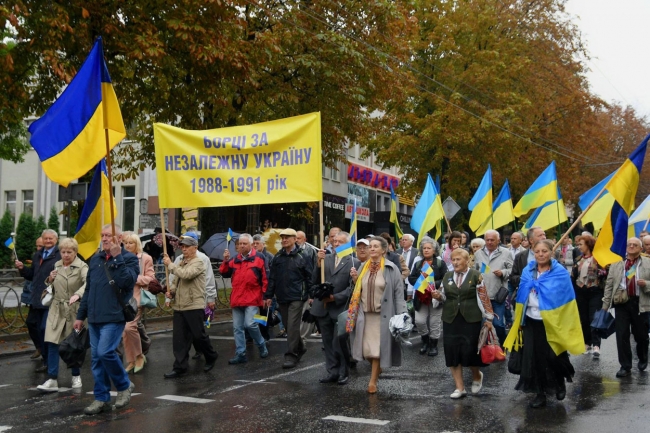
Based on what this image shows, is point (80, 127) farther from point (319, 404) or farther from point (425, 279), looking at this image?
point (425, 279)

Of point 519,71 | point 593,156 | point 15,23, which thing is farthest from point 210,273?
point 593,156

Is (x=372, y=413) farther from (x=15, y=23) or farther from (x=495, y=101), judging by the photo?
(x=495, y=101)

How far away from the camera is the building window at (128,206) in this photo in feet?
126

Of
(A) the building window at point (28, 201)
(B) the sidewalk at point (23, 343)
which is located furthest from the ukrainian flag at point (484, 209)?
(A) the building window at point (28, 201)

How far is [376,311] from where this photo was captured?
30.3 ft

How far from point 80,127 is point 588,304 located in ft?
24.6

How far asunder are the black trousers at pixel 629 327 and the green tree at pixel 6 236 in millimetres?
28044

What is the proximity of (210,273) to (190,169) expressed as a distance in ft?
5.45

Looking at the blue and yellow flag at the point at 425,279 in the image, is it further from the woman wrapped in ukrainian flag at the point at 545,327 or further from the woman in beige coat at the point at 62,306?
the woman in beige coat at the point at 62,306

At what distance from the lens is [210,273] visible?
450 inches

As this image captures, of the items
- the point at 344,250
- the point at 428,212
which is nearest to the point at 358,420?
the point at 344,250

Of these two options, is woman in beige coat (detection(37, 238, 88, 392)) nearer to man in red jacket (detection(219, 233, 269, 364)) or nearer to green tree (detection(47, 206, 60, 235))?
man in red jacket (detection(219, 233, 269, 364))

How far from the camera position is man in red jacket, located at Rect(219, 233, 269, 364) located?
11.7m

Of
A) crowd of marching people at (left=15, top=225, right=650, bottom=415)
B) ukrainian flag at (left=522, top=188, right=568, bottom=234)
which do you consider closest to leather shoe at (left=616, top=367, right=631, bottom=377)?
crowd of marching people at (left=15, top=225, right=650, bottom=415)
